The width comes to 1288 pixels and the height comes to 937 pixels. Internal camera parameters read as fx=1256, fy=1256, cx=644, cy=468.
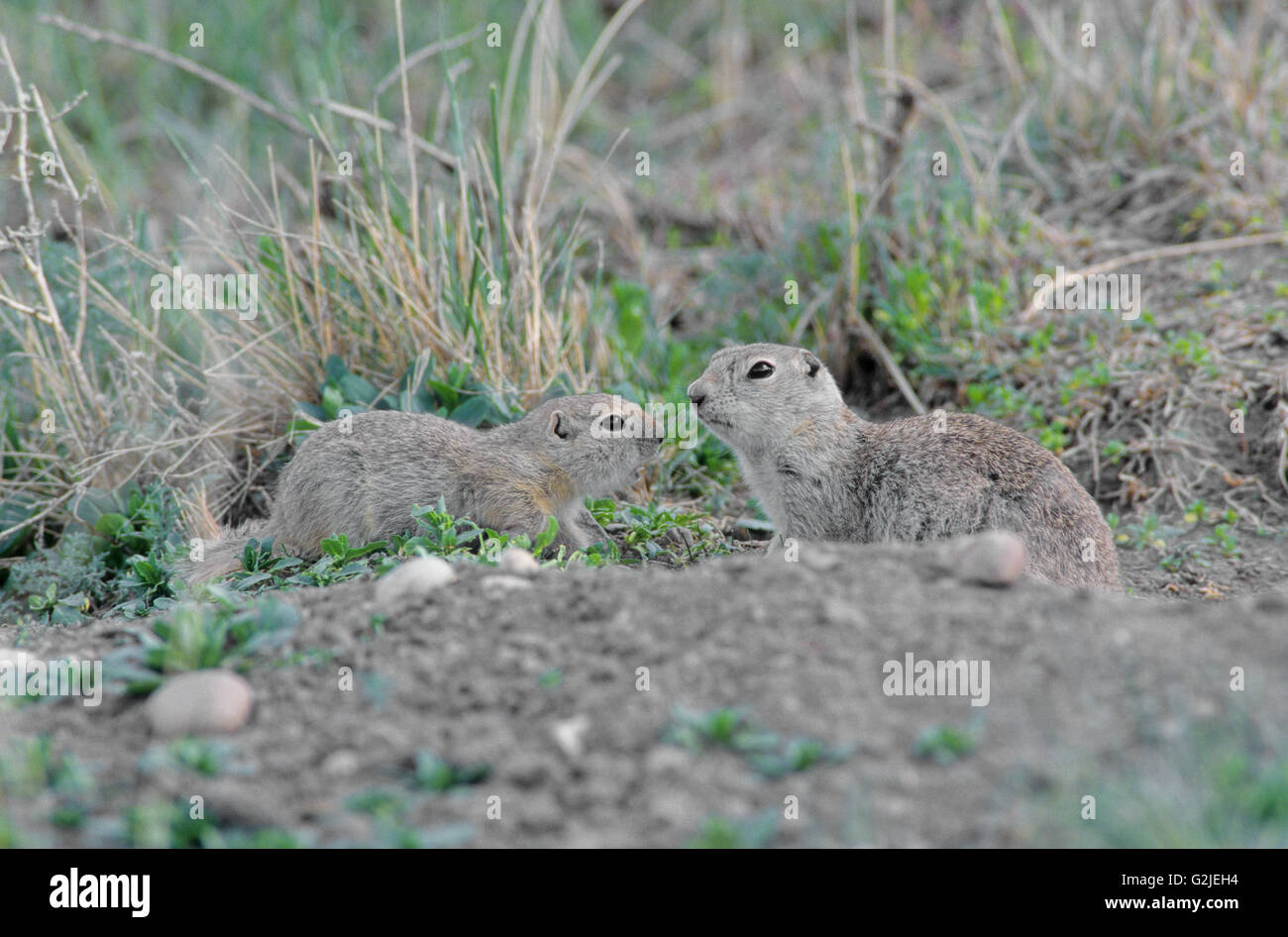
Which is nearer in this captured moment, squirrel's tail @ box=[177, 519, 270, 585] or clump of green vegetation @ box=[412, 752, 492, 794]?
clump of green vegetation @ box=[412, 752, 492, 794]

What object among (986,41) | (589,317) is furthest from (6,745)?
(986,41)

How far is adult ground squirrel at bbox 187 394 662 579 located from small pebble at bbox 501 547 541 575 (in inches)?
44.7

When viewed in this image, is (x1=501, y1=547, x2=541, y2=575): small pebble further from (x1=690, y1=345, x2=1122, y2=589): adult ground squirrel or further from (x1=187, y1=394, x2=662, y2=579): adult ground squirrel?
(x1=690, y1=345, x2=1122, y2=589): adult ground squirrel

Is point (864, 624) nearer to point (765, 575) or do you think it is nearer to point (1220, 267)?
point (765, 575)

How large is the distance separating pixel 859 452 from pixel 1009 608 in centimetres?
217

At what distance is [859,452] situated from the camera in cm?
565

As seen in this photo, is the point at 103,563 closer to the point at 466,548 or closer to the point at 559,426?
the point at 466,548

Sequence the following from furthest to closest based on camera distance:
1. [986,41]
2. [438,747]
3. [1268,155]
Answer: [986,41] < [1268,155] < [438,747]

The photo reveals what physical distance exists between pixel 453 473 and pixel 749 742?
111 inches

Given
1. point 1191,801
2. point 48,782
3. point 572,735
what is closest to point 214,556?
point 48,782

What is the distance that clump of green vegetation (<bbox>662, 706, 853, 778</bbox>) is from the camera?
290 centimetres

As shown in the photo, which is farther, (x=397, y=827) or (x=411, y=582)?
(x=411, y=582)

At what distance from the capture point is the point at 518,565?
4160mm

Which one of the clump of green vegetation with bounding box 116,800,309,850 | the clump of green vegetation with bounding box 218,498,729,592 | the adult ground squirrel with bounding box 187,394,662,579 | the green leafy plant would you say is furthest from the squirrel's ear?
the clump of green vegetation with bounding box 116,800,309,850
